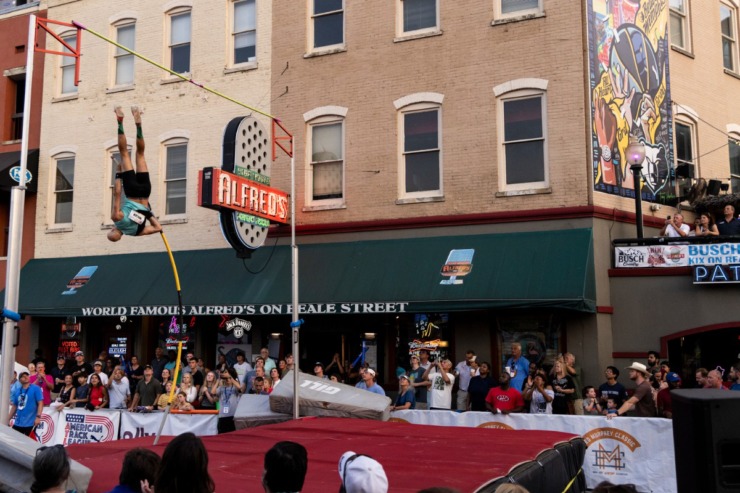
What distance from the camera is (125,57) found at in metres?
20.8

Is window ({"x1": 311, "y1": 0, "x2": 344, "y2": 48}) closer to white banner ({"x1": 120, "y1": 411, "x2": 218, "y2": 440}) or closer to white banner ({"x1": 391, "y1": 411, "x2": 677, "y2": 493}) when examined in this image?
white banner ({"x1": 120, "y1": 411, "x2": 218, "y2": 440})

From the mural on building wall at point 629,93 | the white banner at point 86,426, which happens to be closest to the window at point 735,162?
the mural on building wall at point 629,93

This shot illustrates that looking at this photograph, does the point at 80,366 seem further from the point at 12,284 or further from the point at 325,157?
the point at 12,284

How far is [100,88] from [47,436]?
999 cm

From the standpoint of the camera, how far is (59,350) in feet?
67.8

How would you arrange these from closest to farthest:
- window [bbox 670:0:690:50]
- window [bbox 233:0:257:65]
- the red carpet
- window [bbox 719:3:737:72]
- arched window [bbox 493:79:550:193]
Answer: the red carpet → arched window [bbox 493:79:550:193] → window [bbox 670:0:690:50] → window [bbox 233:0:257:65] → window [bbox 719:3:737:72]

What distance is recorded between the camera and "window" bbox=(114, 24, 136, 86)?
811 inches

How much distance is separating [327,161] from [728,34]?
36.9 feet

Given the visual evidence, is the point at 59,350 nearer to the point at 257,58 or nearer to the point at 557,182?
the point at 257,58

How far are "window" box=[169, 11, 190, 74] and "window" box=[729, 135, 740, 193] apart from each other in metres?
14.0

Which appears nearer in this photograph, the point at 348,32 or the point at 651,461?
the point at 651,461

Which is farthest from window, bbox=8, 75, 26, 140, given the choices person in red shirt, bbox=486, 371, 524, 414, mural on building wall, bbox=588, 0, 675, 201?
person in red shirt, bbox=486, 371, 524, 414

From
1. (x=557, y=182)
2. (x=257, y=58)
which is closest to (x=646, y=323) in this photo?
(x=557, y=182)

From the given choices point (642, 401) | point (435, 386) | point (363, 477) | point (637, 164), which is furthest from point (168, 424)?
point (363, 477)
